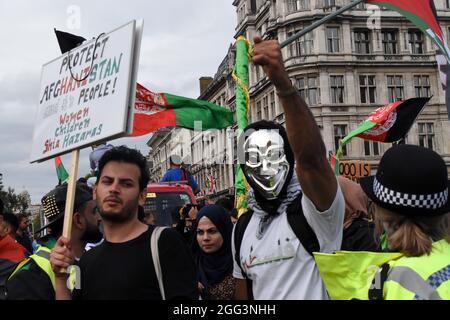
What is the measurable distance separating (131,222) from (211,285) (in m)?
1.71

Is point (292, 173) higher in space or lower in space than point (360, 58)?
lower

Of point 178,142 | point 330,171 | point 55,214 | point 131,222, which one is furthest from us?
point 178,142

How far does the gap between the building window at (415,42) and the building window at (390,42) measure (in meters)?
1.18

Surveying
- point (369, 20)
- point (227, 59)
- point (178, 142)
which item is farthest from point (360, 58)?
point (178, 142)

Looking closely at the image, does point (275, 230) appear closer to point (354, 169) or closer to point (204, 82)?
point (354, 169)

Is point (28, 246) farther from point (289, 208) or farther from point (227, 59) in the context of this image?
point (227, 59)

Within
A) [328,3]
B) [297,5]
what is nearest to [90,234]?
[297,5]

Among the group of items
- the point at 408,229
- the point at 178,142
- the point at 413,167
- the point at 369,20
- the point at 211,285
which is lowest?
the point at 211,285

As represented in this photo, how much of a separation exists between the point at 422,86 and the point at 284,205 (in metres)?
41.0

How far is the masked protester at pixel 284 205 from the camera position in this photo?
2350mm

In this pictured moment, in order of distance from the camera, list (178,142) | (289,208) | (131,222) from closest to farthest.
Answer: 1. (289,208)
2. (131,222)
3. (178,142)

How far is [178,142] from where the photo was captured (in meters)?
68.1

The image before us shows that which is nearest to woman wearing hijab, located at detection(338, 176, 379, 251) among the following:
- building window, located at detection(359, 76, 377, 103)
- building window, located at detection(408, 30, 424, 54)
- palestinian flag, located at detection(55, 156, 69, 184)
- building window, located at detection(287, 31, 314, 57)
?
palestinian flag, located at detection(55, 156, 69, 184)

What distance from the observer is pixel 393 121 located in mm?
7770
